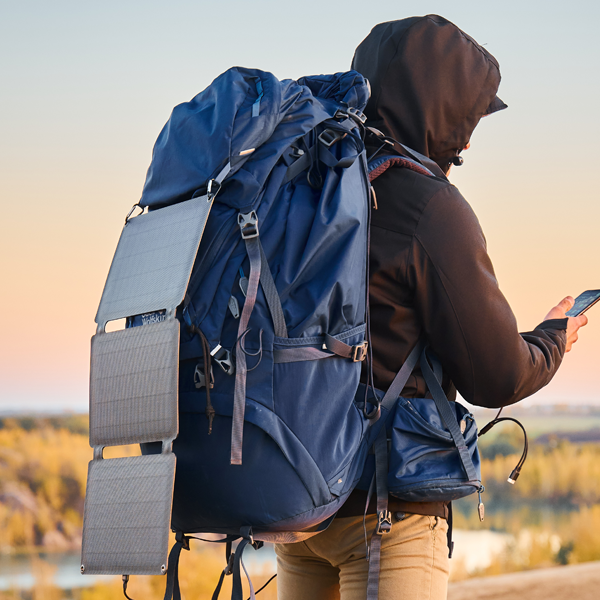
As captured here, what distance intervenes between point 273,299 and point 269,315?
32mm

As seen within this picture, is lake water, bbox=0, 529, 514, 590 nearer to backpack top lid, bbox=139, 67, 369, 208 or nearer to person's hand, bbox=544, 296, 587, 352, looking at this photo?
person's hand, bbox=544, 296, 587, 352

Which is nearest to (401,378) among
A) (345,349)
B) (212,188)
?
(345,349)

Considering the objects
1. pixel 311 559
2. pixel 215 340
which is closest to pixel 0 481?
pixel 311 559

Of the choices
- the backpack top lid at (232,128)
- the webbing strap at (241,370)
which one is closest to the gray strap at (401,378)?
the webbing strap at (241,370)

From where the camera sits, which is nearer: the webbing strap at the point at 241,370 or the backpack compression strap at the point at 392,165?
the webbing strap at the point at 241,370

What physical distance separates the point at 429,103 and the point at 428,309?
0.57 meters

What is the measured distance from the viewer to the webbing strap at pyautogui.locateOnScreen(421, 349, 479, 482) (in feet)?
4.81

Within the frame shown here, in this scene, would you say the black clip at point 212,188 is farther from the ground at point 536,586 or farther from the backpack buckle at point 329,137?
the ground at point 536,586

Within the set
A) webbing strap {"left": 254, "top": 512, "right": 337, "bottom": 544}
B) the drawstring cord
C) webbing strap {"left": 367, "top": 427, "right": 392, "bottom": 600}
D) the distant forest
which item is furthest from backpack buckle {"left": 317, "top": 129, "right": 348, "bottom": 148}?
the distant forest

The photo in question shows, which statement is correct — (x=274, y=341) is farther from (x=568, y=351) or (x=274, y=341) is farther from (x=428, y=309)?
(x=568, y=351)

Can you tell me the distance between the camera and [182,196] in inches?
58.2

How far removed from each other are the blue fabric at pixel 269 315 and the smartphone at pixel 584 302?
2.38 feet

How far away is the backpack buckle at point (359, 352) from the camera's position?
137 centimetres

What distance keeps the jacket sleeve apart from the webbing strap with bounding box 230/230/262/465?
1.11ft
